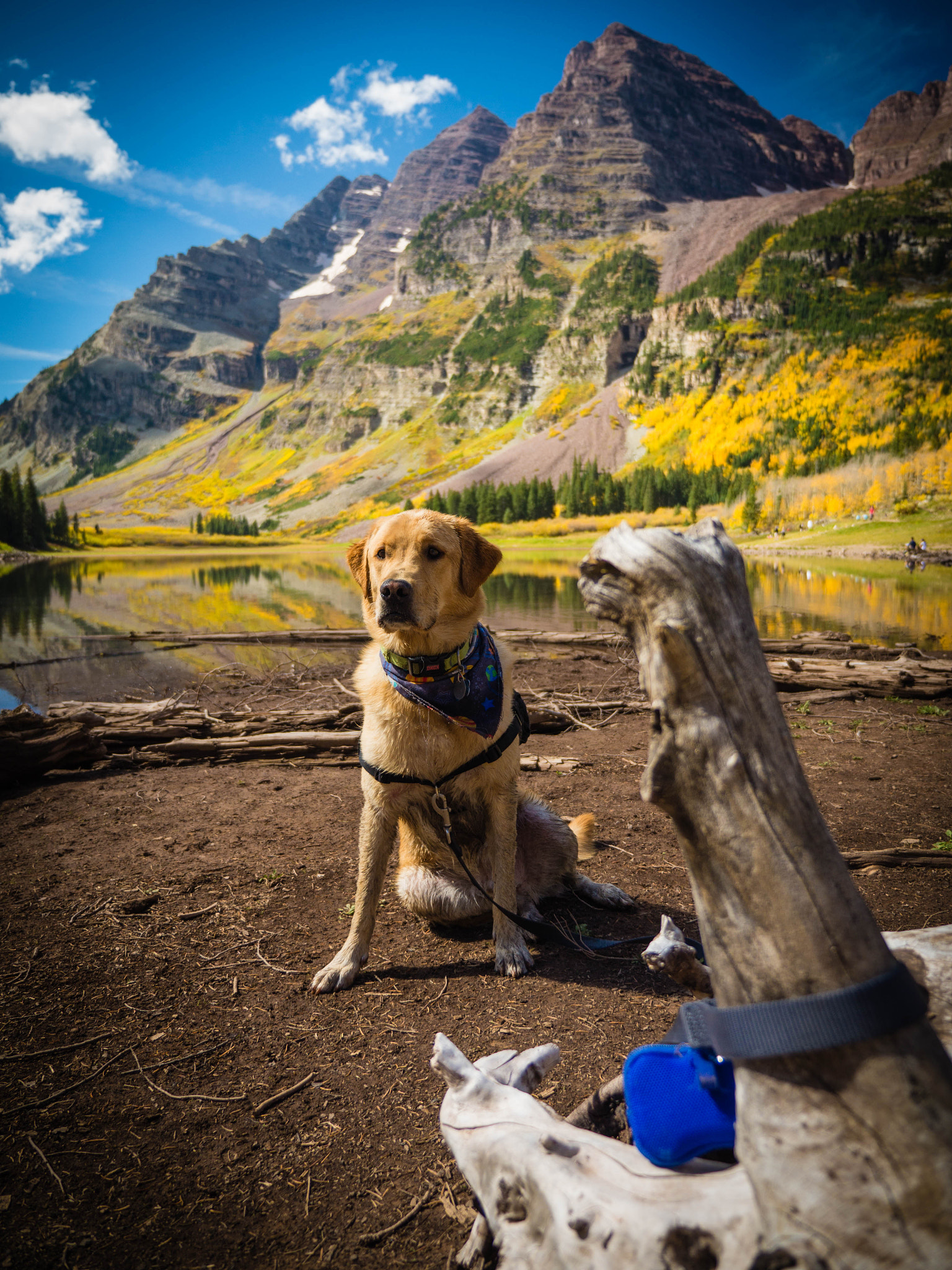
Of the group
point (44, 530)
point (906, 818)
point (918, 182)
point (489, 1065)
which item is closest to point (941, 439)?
point (906, 818)

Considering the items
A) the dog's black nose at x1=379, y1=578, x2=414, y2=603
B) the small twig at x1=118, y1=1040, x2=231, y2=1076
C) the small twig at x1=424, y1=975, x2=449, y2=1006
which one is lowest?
the small twig at x1=424, y1=975, x2=449, y2=1006

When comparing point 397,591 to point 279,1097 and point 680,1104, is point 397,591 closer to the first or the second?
point 279,1097

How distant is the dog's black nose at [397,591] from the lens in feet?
12.8

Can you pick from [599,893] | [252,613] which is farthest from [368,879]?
[252,613]

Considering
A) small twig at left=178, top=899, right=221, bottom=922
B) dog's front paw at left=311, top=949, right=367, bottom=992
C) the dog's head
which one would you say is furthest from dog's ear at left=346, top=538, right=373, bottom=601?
small twig at left=178, top=899, right=221, bottom=922

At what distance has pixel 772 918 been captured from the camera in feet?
4.32

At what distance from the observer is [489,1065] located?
2215 mm

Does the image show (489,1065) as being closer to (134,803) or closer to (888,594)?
(134,803)

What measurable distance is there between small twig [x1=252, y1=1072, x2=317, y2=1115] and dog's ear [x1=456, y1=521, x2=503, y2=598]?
2808 mm

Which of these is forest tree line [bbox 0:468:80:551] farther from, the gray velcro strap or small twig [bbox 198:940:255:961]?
the gray velcro strap

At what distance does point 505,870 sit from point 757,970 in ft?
9.89

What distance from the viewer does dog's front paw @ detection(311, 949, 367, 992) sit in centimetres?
386

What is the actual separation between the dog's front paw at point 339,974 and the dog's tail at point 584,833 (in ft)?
6.32

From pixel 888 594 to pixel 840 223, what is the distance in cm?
18459
